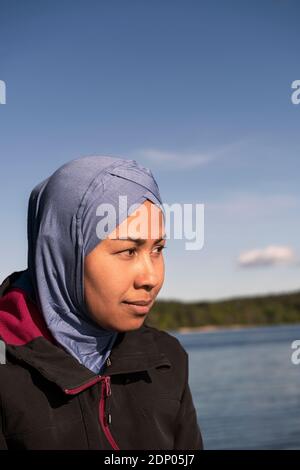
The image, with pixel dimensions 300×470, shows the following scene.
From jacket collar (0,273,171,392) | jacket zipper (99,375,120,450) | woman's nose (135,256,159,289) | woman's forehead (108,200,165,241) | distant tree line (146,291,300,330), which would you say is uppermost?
woman's forehead (108,200,165,241)

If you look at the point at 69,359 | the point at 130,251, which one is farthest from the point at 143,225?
the point at 69,359

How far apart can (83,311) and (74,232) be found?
25 cm

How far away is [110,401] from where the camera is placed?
6.95 feet

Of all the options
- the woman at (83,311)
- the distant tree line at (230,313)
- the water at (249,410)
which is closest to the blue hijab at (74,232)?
the woman at (83,311)

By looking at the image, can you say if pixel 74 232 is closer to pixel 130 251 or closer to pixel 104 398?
pixel 130 251

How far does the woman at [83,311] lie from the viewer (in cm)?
200

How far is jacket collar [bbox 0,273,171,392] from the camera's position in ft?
6.58

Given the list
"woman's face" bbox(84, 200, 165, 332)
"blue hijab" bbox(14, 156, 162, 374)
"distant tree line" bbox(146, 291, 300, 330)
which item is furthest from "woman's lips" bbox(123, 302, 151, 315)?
"distant tree line" bbox(146, 291, 300, 330)

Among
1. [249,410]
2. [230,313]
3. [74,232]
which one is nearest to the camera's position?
[74,232]

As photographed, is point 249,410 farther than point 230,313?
No

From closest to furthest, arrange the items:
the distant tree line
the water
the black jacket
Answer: the black jacket → the water → the distant tree line

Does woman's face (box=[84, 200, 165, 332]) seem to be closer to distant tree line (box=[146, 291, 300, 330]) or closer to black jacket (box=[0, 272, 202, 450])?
black jacket (box=[0, 272, 202, 450])

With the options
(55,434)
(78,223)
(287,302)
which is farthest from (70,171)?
(287,302)

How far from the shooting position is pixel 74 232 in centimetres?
202
